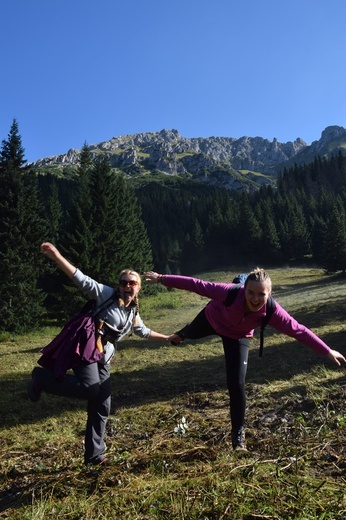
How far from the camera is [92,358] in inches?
137

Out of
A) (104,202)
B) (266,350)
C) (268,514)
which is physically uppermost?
(104,202)

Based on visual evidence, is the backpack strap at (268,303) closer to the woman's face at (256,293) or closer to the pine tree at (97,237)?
the woman's face at (256,293)

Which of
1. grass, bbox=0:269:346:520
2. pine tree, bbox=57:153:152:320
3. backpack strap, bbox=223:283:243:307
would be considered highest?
pine tree, bbox=57:153:152:320

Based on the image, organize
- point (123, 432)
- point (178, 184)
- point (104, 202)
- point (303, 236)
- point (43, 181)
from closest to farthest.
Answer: point (123, 432)
point (104, 202)
point (303, 236)
point (43, 181)
point (178, 184)

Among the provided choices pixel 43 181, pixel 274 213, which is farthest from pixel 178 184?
pixel 274 213

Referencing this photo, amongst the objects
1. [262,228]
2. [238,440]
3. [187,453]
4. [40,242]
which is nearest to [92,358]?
[187,453]

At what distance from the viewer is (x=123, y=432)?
529cm

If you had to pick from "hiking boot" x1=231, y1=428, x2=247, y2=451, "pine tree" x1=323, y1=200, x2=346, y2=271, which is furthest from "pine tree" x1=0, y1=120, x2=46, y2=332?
"pine tree" x1=323, y1=200, x2=346, y2=271

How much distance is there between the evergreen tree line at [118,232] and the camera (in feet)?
78.3

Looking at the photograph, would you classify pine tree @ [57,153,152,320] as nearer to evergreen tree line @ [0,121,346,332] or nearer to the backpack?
evergreen tree line @ [0,121,346,332]

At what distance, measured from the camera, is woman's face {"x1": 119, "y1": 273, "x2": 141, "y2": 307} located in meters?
3.95

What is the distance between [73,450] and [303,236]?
7669 cm

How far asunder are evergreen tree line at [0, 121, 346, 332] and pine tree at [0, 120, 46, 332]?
6 cm

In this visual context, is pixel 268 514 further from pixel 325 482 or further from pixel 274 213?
pixel 274 213
